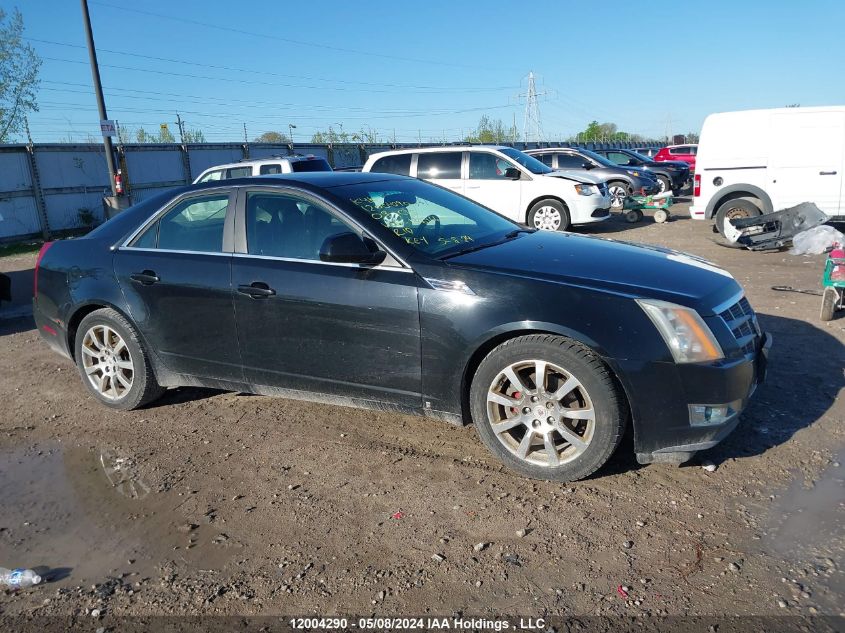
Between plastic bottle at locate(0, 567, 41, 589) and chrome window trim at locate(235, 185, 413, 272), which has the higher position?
chrome window trim at locate(235, 185, 413, 272)

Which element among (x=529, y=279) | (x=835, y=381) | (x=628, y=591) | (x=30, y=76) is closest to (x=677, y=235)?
(x=835, y=381)

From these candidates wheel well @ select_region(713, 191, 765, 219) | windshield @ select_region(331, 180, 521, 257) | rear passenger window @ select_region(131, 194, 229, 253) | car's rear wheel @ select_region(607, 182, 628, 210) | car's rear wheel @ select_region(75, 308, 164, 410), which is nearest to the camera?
windshield @ select_region(331, 180, 521, 257)

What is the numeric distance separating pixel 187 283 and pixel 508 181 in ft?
31.3

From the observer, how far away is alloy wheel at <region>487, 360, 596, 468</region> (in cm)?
344

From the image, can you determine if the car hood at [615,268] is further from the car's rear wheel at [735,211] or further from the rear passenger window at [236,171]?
the rear passenger window at [236,171]

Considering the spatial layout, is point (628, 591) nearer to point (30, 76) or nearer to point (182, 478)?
point (182, 478)

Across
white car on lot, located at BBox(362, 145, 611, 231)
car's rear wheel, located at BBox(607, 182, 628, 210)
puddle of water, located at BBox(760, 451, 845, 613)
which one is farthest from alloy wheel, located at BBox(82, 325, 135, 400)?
car's rear wheel, located at BBox(607, 182, 628, 210)

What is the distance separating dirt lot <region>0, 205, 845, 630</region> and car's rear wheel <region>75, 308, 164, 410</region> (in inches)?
6.6

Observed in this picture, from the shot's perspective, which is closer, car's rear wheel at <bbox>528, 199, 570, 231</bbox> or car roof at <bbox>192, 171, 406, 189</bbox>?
car roof at <bbox>192, 171, 406, 189</bbox>

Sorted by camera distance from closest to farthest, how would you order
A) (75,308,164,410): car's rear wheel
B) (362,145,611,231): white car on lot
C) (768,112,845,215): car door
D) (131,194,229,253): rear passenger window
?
(131,194,229,253): rear passenger window → (75,308,164,410): car's rear wheel → (768,112,845,215): car door → (362,145,611,231): white car on lot

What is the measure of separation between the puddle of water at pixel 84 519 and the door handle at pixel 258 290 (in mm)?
1299

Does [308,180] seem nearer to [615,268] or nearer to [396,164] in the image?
[615,268]

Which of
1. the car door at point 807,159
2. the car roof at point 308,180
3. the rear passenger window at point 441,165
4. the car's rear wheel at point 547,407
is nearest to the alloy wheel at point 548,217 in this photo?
the rear passenger window at point 441,165

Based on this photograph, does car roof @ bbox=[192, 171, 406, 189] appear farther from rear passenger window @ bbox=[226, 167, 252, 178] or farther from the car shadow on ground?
rear passenger window @ bbox=[226, 167, 252, 178]
